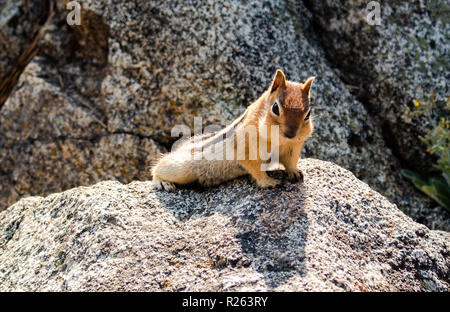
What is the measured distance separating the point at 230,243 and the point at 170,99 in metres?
2.79

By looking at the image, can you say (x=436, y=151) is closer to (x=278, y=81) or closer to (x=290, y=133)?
(x=278, y=81)

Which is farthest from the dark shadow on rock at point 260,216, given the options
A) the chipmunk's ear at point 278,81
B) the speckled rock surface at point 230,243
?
the chipmunk's ear at point 278,81

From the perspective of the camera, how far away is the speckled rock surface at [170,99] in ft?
18.9

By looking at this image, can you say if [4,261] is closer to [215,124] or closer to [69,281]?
[69,281]

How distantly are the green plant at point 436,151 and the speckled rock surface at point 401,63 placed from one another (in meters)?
0.08

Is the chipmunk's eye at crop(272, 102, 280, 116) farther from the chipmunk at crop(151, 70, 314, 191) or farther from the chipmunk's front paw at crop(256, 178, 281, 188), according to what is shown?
the chipmunk's front paw at crop(256, 178, 281, 188)

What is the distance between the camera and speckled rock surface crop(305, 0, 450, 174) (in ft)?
18.7

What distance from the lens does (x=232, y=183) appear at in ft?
14.8

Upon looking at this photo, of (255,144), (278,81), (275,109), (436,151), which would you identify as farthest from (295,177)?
(436,151)

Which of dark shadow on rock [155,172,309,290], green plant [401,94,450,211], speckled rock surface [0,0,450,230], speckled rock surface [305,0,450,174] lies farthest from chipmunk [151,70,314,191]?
speckled rock surface [305,0,450,174]

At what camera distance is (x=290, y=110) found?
3.77 m

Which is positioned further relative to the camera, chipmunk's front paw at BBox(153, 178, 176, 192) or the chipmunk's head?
chipmunk's front paw at BBox(153, 178, 176, 192)

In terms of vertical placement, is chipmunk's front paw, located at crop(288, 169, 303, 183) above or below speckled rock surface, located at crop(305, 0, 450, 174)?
below
